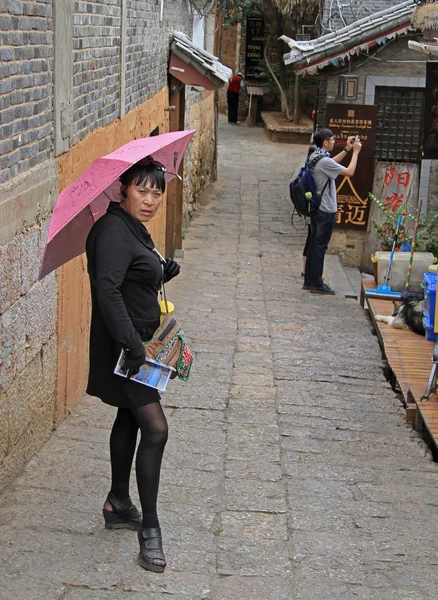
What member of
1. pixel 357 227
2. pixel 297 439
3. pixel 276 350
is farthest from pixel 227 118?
pixel 297 439

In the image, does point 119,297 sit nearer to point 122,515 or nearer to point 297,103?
point 122,515

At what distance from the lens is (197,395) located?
6.86 m

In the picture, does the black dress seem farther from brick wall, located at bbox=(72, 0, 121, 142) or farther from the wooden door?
the wooden door

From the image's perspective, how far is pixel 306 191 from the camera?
1071 cm

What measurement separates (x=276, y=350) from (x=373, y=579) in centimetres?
485

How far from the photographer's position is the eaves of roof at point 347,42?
1384cm

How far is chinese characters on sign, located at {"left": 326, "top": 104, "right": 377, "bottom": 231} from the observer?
13.5 m

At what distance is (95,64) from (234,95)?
22127 mm

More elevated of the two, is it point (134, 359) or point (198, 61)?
point (198, 61)

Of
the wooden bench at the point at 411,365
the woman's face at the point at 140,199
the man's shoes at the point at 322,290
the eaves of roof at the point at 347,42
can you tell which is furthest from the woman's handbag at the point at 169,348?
the eaves of roof at the point at 347,42

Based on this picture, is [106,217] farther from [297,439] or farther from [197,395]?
[197,395]

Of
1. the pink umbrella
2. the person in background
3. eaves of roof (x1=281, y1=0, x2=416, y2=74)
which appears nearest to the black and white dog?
the pink umbrella

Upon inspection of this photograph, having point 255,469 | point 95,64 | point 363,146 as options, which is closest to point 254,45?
point 363,146

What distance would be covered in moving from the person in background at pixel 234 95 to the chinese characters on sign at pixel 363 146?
14.7m
